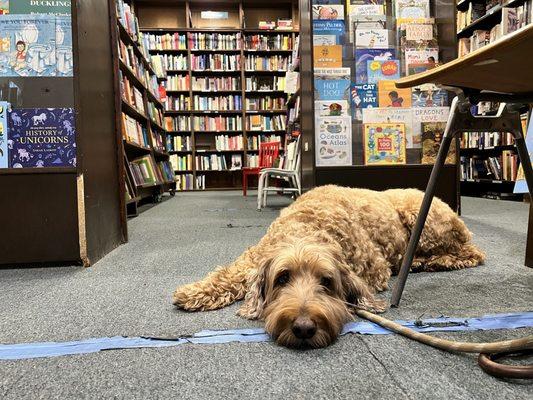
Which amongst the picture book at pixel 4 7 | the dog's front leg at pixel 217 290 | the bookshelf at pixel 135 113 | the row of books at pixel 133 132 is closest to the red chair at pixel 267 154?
the bookshelf at pixel 135 113

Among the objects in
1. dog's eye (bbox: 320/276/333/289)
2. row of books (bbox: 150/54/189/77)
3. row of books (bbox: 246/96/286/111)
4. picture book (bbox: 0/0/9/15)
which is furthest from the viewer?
row of books (bbox: 246/96/286/111)

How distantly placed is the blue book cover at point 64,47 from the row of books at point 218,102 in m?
6.91

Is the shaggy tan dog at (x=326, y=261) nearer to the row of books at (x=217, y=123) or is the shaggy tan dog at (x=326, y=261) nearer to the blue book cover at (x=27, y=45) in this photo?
the blue book cover at (x=27, y=45)

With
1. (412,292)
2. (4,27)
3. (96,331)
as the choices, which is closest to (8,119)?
(4,27)

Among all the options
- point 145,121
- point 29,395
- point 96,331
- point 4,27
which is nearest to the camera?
point 29,395

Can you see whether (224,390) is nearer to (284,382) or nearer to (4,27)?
(284,382)

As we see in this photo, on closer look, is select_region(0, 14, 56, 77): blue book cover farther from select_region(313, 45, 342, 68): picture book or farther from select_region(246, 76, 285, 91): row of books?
select_region(246, 76, 285, 91): row of books

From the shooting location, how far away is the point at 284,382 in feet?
2.93

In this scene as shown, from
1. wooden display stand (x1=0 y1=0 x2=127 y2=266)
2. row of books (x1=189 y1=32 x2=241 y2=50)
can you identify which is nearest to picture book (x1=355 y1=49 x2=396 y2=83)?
wooden display stand (x1=0 y1=0 x2=127 y2=266)

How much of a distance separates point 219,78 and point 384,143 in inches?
246

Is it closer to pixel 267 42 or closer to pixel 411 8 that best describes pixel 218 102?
pixel 267 42

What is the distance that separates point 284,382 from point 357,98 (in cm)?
283

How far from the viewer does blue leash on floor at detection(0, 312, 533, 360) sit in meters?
1.09

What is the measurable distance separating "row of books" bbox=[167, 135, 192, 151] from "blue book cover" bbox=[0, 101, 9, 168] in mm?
6870
